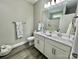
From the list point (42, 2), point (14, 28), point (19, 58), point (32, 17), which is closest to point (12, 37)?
point (14, 28)

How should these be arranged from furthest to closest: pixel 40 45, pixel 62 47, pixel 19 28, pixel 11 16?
pixel 19 28
pixel 11 16
pixel 40 45
pixel 62 47

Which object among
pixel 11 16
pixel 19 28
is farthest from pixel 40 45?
pixel 11 16

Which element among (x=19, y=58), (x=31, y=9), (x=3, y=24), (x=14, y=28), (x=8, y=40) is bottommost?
(x=19, y=58)

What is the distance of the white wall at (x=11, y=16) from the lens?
2.19 metres

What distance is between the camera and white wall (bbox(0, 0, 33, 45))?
2194 mm

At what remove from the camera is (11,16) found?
2439 millimetres

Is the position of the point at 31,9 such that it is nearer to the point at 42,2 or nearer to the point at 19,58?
the point at 42,2

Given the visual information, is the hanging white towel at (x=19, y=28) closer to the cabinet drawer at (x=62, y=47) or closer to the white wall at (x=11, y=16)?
the white wall at (x=11, y=16)

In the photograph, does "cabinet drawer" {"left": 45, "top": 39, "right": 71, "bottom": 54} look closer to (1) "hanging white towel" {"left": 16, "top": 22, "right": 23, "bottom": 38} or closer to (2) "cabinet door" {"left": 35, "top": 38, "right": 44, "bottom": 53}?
(2) "cabinet door" {"left": 35, "top": 38, "right": 44, "bottom": 53}

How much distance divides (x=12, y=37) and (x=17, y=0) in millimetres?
1855

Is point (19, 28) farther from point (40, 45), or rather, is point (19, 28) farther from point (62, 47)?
point (62, 47)

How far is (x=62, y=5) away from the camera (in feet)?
5.85

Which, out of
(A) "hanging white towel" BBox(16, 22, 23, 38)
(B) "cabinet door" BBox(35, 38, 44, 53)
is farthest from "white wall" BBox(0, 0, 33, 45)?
(B) "cabinet door" BBox(35, 38, 44, 53)

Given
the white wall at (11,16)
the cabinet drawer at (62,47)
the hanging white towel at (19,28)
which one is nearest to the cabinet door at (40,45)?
the cabinet drawer at (62,47)
